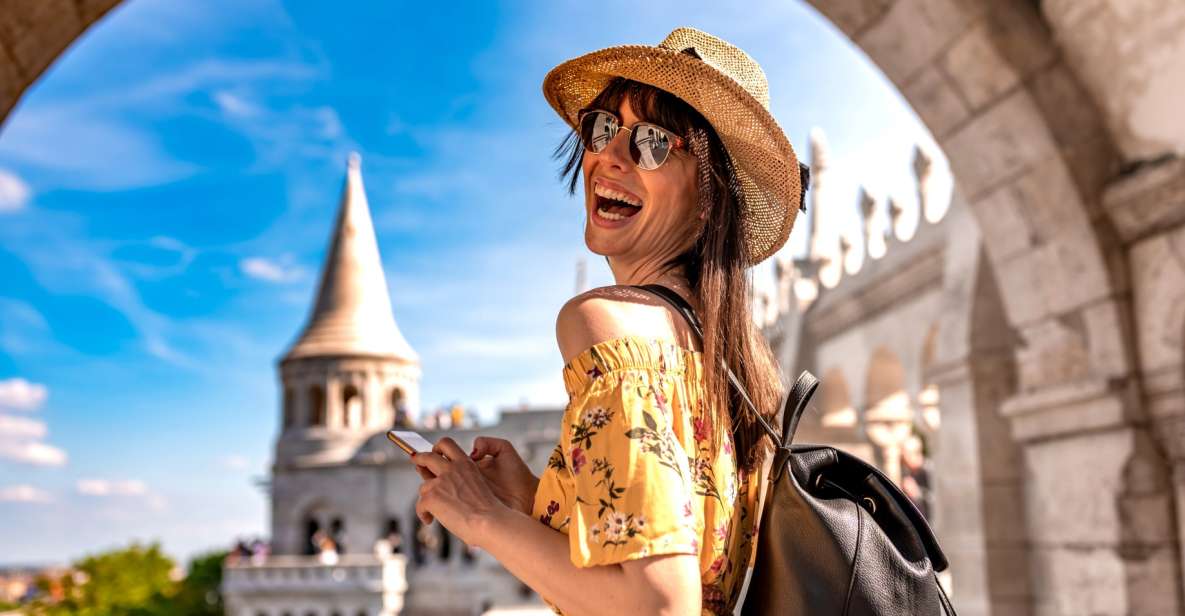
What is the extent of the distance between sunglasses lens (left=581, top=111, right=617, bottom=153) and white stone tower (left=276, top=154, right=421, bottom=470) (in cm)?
4019

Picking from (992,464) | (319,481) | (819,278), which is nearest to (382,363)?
(319,481)

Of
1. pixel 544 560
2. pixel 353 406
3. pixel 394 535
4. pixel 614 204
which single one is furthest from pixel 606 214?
pixel 353 406

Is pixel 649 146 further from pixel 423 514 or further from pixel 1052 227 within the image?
pixel 1052 227

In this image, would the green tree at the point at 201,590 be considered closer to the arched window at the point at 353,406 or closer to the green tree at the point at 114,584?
the green tree at the point at 114,584

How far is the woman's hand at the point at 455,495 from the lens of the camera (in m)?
1.31

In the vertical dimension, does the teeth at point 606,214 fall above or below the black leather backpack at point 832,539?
above

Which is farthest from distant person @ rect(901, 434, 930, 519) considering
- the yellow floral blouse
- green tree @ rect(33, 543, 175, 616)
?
green tree @ rect(33, 543, 175, 616)

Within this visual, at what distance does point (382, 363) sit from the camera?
42.0 m

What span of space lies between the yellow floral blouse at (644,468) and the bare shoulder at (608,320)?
0.01 metres

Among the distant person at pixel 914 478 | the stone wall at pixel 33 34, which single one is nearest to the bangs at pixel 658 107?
the stone wall at pixel 33 34

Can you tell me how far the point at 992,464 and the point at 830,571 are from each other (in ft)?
14.4

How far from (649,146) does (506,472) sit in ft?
1.65

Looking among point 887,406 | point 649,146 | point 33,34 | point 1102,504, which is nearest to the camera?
point 649,146

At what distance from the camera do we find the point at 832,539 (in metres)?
1.25
